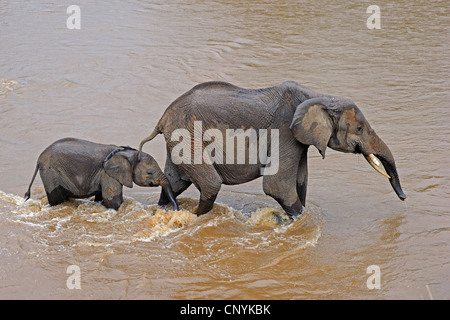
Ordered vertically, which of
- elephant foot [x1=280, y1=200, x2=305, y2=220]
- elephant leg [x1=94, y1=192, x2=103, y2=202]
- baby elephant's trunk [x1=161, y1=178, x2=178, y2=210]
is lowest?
elephant leg [x1=94, y1=192, x2=103, y2=202]

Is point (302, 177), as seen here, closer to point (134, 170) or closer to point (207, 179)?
point (207, 179)

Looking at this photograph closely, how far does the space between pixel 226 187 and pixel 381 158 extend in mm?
1829

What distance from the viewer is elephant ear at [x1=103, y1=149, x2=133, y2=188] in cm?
637

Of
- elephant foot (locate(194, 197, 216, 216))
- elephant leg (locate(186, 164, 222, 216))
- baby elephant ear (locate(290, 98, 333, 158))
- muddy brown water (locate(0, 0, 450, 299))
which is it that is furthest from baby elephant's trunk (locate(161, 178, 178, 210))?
baby elephant ear (locate(290, 98, 333, 158))

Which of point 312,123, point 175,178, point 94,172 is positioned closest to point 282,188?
point 312,123

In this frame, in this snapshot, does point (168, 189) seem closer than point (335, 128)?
No

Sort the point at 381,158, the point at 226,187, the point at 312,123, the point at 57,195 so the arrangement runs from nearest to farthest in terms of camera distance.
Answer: the point at 312,123
the point at 381,158
the point at 57,195
the point at 226,187

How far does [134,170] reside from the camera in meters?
6.46

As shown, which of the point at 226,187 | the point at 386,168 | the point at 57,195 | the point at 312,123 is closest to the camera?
the point at 312,123

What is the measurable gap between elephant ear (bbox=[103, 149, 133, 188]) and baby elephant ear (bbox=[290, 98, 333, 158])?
1658mm

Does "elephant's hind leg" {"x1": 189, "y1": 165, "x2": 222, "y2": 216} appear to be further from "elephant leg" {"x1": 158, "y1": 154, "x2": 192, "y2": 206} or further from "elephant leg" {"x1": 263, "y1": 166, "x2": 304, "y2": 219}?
"elephant leg" {"x1": 263, "y1": 166, "x2": 304, "y2": 219}

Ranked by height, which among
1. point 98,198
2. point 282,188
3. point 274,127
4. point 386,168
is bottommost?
point 98,198

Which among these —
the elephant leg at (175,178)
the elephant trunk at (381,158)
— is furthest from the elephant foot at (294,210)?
the elephant leg at (175,178)

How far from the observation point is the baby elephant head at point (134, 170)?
638cm
